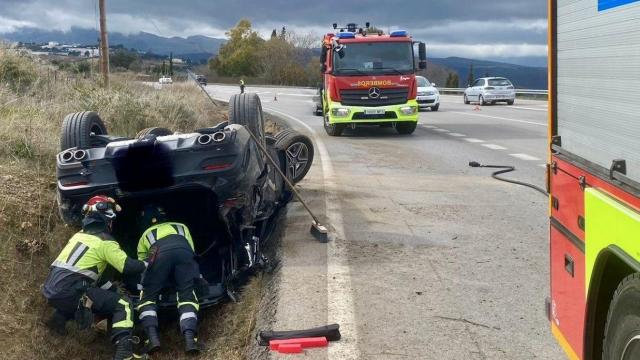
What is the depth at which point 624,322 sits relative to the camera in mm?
2412

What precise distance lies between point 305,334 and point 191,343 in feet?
3.06

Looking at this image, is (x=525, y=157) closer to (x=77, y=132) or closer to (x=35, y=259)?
(x=77, y=132)

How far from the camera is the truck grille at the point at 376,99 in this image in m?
17.5

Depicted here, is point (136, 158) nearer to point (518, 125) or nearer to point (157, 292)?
point (157, 292)

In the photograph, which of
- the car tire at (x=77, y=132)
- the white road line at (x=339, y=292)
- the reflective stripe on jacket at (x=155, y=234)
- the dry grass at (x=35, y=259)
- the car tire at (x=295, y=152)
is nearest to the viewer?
the white road line at (x=339, y=292)

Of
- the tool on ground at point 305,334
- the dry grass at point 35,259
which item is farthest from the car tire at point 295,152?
the tool on ground at point 305,334

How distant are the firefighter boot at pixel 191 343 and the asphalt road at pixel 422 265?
618mm

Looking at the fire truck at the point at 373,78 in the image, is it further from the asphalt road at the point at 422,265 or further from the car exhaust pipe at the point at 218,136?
the car exhaust pipe at the point at 218,136

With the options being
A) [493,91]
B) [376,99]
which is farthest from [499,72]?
[376,99]

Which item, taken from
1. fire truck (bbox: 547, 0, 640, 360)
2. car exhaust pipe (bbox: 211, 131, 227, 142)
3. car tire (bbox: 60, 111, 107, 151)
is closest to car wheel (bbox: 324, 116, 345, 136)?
car tire (bbox: 60, 111, 107, 151)

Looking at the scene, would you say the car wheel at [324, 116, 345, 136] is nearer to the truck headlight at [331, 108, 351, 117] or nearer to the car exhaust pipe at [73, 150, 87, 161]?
the truck headlight at [331, 108, 351, 117]

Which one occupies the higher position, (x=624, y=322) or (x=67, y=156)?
(x=67, y=156)

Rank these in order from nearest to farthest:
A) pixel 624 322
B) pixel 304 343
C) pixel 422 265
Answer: pixel 624 322 → pixel 304 343 → pixel 422 265

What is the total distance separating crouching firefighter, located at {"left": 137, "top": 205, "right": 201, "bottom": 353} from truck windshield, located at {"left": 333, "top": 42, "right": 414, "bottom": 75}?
42.2 ft
